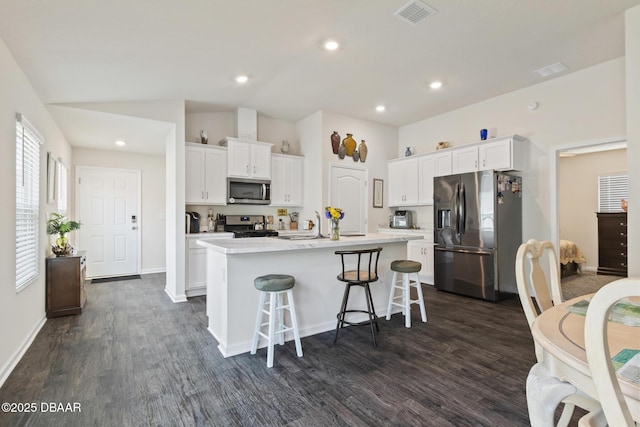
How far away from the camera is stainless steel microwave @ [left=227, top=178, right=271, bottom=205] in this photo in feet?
17.2

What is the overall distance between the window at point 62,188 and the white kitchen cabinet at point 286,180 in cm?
317

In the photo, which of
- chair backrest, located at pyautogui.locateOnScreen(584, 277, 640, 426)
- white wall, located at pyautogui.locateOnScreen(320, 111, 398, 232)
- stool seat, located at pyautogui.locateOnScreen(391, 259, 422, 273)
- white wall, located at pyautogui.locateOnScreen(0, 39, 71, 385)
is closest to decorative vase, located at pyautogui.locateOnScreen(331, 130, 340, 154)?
white wall, located at pyautogui.locateOnScreen(320, 111, 398, 232)

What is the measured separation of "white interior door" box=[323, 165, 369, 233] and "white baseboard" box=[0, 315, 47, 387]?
399 centimetres

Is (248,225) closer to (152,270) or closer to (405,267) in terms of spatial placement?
(152,270)

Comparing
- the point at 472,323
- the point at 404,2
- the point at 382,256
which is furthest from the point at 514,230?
the point at 404,2

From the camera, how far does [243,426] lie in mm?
1828

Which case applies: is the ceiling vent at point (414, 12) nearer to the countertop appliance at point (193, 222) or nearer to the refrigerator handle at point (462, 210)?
the refrigerator handle at point (462, 210)

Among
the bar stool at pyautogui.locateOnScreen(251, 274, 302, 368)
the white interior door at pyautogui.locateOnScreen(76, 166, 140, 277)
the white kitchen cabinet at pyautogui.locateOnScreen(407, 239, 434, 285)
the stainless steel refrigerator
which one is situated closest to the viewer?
the bar stool at pyautogui.locateOnScreen(251, 274, 302, 368)

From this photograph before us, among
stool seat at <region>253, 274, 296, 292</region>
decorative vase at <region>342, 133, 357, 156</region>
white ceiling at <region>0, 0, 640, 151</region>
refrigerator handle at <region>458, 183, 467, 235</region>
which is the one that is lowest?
stool seat at <region>253, 274, 296, 292</region>

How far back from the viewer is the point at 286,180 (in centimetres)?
580

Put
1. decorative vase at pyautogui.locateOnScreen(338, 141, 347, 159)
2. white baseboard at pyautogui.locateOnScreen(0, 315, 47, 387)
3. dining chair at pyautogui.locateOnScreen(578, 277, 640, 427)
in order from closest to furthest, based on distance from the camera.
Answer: dining chair at pyautogui.locateOnScreen(578, 277, 640, 427) → white baseboard at pyautogui.locateOnScreen(0, 315, 47, 387) → decorative vase at pyautogui.locateOnScreen(338, 141, 347, 159)

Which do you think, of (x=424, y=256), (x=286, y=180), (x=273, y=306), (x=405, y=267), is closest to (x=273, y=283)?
(x=273, y=306)

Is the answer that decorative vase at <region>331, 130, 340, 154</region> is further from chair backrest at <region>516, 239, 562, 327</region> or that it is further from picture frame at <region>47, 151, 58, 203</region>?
chair backrest at <region>516, 239, 562, 327</region>

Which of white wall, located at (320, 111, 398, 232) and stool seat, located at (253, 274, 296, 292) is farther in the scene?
white wall, located at (320, 111, 398, 232)
